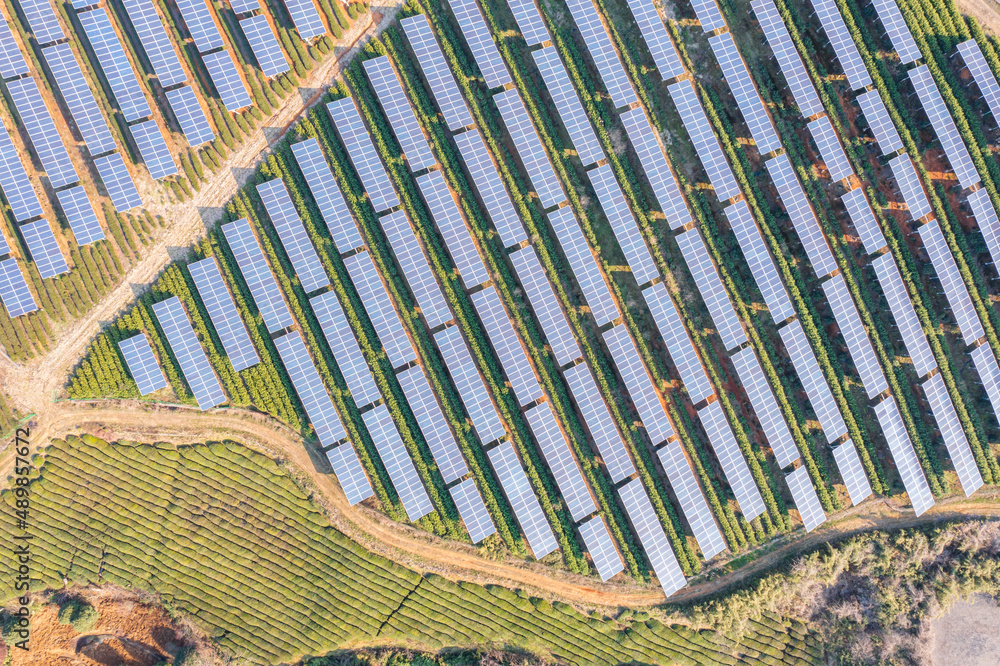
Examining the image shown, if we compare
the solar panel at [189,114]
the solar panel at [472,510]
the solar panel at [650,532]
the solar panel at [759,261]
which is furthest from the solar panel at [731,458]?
the solar panel at [189,114]

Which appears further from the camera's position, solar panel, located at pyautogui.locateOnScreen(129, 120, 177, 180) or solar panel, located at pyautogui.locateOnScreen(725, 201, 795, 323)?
solar panel, located at pyautogui.locateOnScreen(725, 201, 795, 323)

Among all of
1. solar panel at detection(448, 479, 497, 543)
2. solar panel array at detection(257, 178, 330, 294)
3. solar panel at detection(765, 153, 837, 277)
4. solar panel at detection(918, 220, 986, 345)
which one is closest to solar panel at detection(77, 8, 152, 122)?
solar panel array at detection(257, 178, 330, 294)

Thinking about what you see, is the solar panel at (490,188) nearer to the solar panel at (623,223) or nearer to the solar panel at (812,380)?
the solar panel at (623,223)

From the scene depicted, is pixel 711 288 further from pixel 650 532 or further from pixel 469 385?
pixel 469 385

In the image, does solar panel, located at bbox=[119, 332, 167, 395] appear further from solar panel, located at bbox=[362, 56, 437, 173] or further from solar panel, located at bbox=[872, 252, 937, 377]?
solar panel, located at bbox=[872, 252, 937, 377]

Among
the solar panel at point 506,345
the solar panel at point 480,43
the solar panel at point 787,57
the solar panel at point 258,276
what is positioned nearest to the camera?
the solar panel at point 258,276

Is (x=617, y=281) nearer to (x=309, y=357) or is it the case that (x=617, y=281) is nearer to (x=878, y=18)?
(x=309, y=357)
